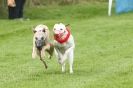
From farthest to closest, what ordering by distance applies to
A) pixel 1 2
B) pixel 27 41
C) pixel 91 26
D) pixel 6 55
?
pixel 1 2, pixel 91 26, pixel 27 41, pixel 6 55

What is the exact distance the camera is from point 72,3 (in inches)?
Answer: 1131

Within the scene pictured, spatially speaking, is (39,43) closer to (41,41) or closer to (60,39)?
(41,41)

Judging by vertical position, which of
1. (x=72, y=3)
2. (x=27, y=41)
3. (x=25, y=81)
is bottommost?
(x=72, y=3)

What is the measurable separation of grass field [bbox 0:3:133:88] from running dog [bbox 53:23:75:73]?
36 centimetres

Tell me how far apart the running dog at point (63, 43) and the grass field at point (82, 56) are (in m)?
0.36

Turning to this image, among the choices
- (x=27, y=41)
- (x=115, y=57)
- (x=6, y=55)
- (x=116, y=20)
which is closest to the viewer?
(x=115, y=57)

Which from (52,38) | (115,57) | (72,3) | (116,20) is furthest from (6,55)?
(72,3)

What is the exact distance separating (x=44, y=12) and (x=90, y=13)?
79.6 inches

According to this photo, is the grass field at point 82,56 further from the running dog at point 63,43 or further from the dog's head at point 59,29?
the dog's head at point 59,29

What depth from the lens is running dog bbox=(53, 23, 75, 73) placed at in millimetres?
10375

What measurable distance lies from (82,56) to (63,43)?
9.91 ft

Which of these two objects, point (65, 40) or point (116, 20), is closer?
point (65, 40)

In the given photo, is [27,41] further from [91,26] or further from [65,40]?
[65,40]

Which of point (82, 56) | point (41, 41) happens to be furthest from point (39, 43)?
point (82, 56)
